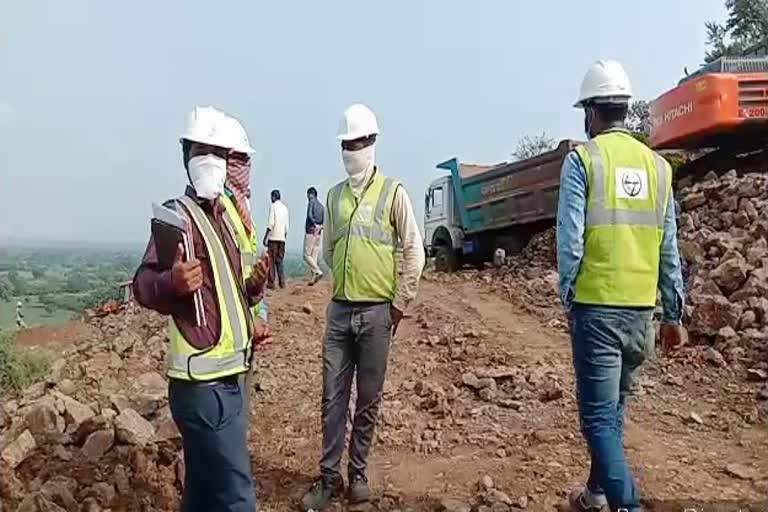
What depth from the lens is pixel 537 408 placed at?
5.86 meters

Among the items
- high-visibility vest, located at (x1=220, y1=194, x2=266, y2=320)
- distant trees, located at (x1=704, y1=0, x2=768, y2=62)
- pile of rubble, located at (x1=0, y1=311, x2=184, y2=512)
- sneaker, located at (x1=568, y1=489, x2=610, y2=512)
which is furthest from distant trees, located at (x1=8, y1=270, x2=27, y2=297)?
distant trees, located at (x1=704, y1=0, x2=768, y2=62)

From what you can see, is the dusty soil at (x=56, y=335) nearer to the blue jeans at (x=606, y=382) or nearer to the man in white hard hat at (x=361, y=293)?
the man in white hard hat at (x=361, y=293)

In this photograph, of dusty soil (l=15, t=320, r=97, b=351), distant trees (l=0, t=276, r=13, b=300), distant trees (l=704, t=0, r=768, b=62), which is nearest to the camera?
distant trees (l=0, t=276, r=13, b=300)

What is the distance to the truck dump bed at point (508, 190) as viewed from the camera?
13.2 m

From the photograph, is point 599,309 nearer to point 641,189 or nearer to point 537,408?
point 641,189

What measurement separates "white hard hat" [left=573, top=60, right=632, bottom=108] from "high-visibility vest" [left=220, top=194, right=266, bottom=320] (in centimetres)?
157

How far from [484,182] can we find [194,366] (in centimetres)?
1274

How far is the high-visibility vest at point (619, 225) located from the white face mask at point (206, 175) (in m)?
1.50

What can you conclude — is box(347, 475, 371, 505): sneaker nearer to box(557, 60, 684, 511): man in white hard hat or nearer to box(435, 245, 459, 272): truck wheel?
box(557, 60, 684, 511): man in white hard hat

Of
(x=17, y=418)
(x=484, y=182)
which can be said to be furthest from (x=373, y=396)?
→ (x=484, y=182)

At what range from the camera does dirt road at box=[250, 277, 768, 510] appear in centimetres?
453

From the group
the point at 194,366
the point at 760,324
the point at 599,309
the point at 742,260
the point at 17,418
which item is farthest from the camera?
the point at 742,260

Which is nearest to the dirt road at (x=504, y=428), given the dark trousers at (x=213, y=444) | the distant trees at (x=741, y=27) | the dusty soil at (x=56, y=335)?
the dark trousers at (x=213, y=444)

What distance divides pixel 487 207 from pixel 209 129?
40.6 ft
